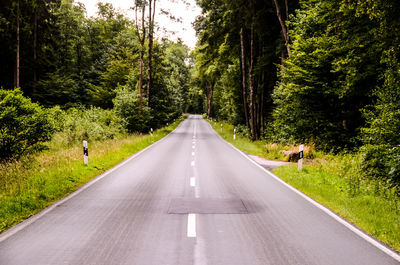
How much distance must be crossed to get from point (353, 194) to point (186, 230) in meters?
4.95

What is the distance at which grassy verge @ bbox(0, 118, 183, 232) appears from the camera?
5.94 m

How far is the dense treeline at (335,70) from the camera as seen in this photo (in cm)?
845

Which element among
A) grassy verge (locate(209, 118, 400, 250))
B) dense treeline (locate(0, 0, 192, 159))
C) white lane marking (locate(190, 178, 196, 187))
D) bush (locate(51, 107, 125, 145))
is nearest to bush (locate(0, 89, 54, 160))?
dense treeline (locate(0, 0, 192, 159))

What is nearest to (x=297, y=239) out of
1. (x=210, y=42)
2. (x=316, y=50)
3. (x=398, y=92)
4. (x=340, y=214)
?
(x=340, y=214)

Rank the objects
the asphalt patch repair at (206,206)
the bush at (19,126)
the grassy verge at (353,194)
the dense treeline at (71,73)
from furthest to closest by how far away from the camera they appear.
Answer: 1. the dense treeline at (71,73)
2. the bush at (19,126)
3. the asphalt patch repair at (206,206)
4. the grassy verge at (353,194)

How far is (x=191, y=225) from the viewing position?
5.11 metres

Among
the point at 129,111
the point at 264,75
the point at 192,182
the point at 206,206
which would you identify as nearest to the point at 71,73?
the point at 129,111

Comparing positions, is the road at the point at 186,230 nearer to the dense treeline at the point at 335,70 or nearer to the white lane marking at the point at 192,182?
the white lane marking at the point at 192,182

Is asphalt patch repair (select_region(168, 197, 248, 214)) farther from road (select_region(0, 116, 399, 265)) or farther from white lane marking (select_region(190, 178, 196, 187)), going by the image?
white lane marking (select_region(190, 178, 196, 187))

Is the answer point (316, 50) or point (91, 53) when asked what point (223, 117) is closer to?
point (91, 53)

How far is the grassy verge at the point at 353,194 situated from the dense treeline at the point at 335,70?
0.75 meters

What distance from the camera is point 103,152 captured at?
45.4 feet

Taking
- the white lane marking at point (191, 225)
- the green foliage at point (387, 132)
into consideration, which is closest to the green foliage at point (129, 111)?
the green foliage at point (387, 132)

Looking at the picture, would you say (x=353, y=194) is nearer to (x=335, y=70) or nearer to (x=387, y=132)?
(x=387, y=132)
